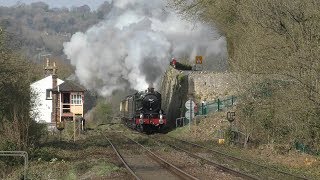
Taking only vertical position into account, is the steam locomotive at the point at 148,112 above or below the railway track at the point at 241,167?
above

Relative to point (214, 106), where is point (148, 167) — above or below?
below

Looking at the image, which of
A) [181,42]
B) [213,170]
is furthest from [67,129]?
[213,170]

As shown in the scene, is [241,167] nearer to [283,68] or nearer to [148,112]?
[283,68]

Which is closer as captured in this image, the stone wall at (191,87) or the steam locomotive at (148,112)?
the steam locomotive at (148,112)

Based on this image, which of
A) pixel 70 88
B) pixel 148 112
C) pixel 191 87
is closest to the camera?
pixel 148 112

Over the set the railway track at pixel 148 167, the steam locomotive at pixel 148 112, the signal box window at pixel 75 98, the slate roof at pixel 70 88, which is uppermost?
the slate roof at pixel 70 88

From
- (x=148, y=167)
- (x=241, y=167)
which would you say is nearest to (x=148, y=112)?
(x=148, y=167)

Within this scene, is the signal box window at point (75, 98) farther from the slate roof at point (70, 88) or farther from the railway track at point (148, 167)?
the railway track at point (148, 167)

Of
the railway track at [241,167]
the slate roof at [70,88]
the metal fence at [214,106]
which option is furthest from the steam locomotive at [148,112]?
the slate roof at [70,88]

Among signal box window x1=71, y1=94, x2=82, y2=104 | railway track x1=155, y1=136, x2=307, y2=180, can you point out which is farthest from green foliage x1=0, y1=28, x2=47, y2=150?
signal box window x1=71, y1=94, x2=82, y2=104

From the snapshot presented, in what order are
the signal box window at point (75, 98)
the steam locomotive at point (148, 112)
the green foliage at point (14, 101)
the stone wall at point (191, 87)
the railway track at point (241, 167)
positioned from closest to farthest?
the railway track at point (241, 167), the green foliage at point (14, 101), the steam locomotive at point (148, 112), the stone wall at point (191, 87), the signal box window at point (75, 98)

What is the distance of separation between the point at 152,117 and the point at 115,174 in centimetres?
2447

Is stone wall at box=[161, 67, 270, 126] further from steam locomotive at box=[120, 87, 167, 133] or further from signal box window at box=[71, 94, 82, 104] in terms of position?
signal box window at box=[71, 94, 82, 104]

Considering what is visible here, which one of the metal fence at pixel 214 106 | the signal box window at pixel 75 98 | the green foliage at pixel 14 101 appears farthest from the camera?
the signal box window at pixel 75 98
